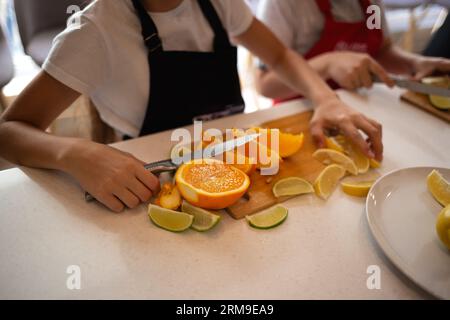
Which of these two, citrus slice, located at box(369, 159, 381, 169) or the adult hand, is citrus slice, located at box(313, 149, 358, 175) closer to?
citrus slice, located at box(369, 159, 381, 169)

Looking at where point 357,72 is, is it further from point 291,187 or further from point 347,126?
point 291,187

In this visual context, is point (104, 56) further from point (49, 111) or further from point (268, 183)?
point (268, 183)

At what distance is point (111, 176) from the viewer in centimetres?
62

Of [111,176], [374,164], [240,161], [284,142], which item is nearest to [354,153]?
[374,164]

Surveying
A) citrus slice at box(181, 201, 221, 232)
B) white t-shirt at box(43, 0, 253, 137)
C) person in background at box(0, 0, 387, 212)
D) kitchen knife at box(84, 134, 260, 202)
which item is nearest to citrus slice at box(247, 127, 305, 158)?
kitchen knife at box(84, 134, 260, 202)

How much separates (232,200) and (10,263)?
369 millimetres

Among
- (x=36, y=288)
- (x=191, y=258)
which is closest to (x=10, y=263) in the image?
(x=36, y=288)

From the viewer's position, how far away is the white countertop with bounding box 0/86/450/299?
51cm

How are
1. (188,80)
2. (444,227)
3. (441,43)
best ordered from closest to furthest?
(444,227)
(188,80)
(441,43)

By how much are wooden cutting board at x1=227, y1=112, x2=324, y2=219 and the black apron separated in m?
0.19

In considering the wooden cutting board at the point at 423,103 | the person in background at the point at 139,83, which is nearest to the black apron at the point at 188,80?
the person in background at the point at 139,83

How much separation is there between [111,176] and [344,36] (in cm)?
103
